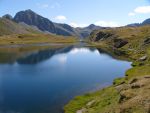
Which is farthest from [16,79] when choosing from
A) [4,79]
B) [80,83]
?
[80,83]

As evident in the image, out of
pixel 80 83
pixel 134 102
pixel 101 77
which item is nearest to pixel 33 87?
pixel 80 83

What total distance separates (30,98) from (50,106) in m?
8.86

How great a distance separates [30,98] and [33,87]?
11.6 metres

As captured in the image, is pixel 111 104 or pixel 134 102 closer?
pixel 134 102

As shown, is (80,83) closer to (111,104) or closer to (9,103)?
(9,103)

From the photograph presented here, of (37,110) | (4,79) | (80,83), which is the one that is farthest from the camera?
(4,79)

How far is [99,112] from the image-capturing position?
44062mm

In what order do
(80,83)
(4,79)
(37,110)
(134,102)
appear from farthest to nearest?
1. (4,79)
2. (80,83)
3. (37,110)
4. (134,102)

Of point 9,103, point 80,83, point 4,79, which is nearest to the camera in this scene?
point 9,103

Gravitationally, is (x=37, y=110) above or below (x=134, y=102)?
below

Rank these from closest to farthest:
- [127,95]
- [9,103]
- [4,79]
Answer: [127,95]
[9,103]
[4,79]

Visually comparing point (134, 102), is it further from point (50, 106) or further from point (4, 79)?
point (4, 79)

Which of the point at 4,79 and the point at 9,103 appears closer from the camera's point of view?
the point at 9,103

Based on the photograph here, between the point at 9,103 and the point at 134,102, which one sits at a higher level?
the point at 134,102
